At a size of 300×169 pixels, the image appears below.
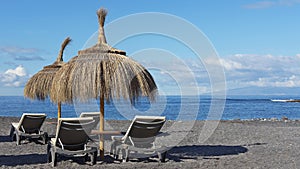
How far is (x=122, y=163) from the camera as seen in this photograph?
6438mm

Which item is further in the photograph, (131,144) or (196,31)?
(196,31)

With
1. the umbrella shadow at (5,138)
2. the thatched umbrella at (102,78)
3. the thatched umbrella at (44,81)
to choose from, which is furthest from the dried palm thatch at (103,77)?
the thatched umbrella at (44,81)

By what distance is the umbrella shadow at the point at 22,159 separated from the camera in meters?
6.25

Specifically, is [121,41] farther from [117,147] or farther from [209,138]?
[209,138]

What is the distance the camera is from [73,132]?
612 cm

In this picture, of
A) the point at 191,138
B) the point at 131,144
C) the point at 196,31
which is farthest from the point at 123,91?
the point at 191,138

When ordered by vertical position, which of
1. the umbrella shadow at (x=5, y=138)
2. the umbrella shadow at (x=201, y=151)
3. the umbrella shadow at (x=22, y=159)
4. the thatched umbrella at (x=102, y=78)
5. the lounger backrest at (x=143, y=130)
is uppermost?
the thatched umbrella at (x=102, y=78)

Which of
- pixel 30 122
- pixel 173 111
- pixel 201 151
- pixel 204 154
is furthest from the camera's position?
pixel 173 111

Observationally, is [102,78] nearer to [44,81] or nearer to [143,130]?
[143,130]

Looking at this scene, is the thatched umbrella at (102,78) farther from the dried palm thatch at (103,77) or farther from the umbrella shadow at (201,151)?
the umbrella shadow at (201,151)

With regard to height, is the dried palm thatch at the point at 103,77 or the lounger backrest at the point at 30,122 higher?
the dried palm thatch at the point at 103,77

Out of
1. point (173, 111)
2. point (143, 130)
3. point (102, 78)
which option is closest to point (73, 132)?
point (102, 78)

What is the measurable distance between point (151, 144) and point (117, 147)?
582mm

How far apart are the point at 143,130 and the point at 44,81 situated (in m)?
4.66
